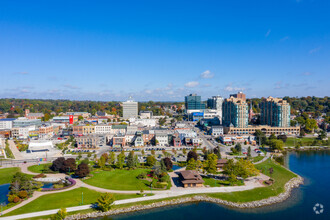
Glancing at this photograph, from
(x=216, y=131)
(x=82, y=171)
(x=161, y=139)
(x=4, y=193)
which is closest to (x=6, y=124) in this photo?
(x=161, y=139)

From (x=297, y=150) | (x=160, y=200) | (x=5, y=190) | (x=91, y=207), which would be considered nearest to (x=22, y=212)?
(x=91, y=207)

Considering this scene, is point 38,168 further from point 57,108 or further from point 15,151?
point 57,108

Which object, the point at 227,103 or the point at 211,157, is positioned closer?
the point at 211,157

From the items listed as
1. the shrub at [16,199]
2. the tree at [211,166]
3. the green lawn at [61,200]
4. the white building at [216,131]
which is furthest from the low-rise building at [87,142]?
the white building at [216,131]

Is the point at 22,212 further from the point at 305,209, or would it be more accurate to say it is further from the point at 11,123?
the point at 11,123

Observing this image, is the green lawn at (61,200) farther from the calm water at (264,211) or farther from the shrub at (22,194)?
the calm water at (264,211)

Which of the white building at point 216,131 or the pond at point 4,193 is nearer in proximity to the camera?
the pond at point 4,193

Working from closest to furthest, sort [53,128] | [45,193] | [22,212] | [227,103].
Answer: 1. [22,212]
2. [45,193]
3. [53,128]
4. [227,103]
